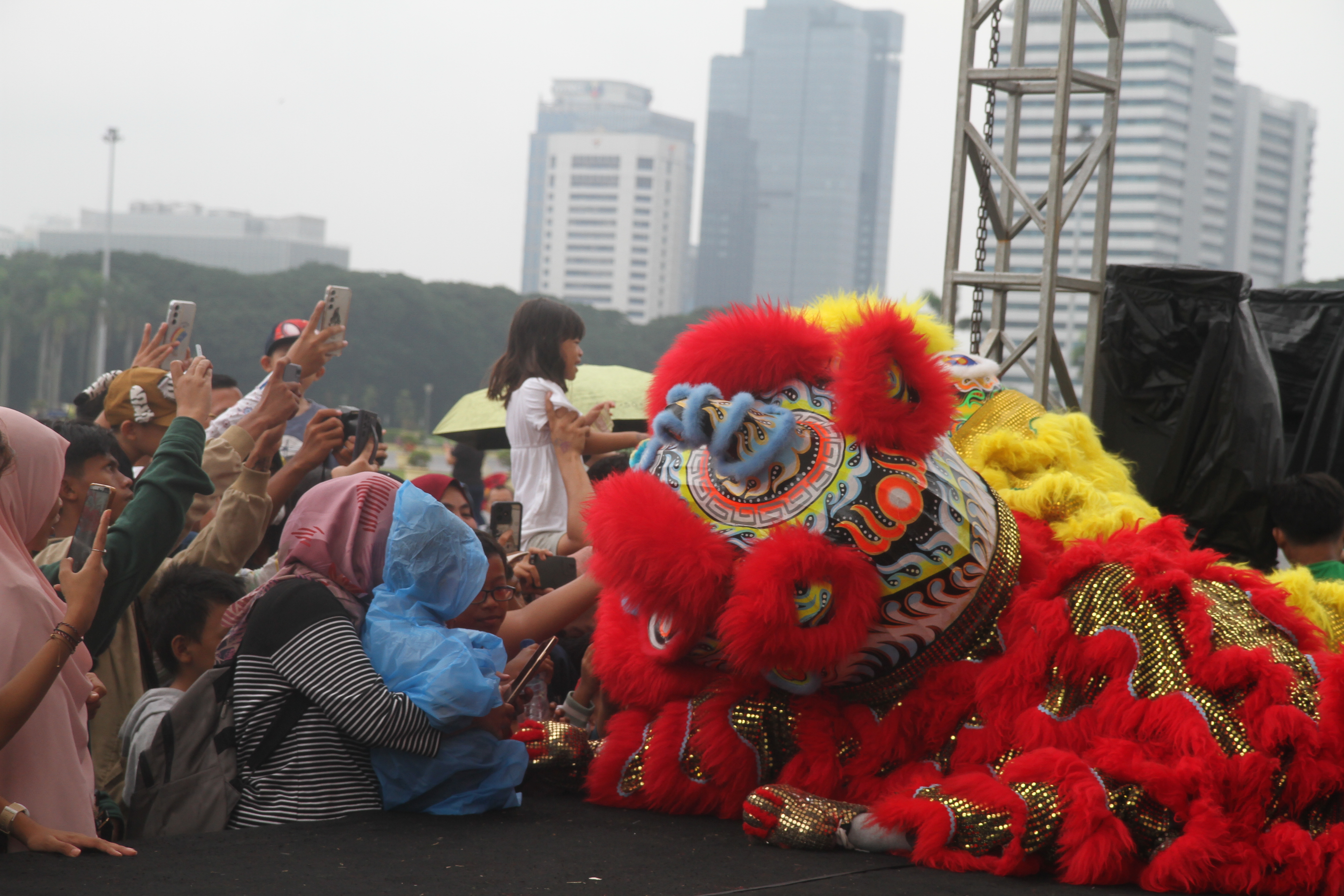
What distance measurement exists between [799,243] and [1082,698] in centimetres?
10836

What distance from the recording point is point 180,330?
4.10 meters

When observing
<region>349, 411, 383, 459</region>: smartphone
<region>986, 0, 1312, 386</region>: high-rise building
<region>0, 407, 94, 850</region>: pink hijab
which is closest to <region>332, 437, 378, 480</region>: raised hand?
<region>349, 411, 383, 459</region>: smartphone

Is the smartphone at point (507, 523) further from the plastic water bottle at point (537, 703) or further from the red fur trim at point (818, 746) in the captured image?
the red fur trim at point (818, 746)

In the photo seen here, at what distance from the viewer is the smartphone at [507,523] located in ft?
11.5

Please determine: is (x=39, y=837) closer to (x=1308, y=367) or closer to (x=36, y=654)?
(x=36, y=654)

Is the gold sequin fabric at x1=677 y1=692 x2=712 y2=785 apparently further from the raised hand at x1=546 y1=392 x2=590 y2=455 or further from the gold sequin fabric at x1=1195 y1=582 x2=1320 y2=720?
the raised hand at x1=546 y1=392 x2=590 y2=455

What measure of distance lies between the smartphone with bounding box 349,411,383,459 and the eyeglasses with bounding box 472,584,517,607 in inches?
38.1

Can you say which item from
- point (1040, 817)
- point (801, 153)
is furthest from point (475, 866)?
point (801, 153)

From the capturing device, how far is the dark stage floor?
2.01 metres

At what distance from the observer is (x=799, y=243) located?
108562 millimetres

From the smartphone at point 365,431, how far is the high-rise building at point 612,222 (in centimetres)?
8643

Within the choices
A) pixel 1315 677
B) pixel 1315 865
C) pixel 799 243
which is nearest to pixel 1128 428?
pixel 1315 677

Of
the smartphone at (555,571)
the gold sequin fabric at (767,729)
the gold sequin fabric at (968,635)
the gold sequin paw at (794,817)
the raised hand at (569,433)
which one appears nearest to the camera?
the gold sequin paw at (794,817)

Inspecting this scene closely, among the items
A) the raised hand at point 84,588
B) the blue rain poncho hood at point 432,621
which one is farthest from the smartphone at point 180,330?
the raised hand at point 84,588
